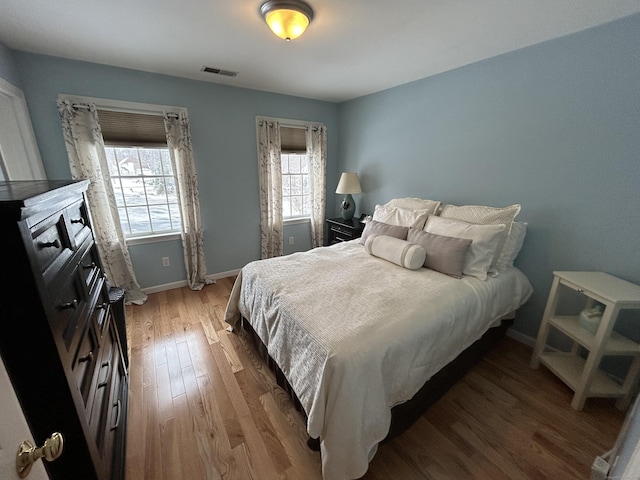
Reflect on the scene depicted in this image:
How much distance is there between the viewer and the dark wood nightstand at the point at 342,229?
3305 mm

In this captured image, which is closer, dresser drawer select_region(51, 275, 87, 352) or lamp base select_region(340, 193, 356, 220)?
dresser drawer select_region(51, 275, 87, 352)

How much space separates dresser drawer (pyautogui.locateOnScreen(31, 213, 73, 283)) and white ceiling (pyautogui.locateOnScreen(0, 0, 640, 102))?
1.39 m

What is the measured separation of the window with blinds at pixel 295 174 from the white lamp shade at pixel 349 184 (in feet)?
2.06

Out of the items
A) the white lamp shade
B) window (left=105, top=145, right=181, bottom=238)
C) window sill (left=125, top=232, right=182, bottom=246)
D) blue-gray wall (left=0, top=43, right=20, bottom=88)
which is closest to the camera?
blue-gray wall (left=0, top=43, right=20, bottom=88)

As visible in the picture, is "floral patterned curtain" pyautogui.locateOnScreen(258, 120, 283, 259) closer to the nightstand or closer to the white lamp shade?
the white lamp shade

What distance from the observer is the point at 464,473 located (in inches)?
48.7

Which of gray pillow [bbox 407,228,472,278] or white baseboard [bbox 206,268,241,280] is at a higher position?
gray pillow [bbox 407,228,472,278]

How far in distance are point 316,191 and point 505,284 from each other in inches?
104

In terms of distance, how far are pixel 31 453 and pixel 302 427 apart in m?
1.27

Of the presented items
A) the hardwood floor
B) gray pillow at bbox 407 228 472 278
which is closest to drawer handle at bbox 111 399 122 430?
the hardwood floor

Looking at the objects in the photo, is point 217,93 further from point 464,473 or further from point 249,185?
point 464,473

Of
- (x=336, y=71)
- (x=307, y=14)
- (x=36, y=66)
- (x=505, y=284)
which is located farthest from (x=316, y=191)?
(x=36, y=66)

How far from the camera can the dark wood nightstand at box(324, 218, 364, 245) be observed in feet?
10.8

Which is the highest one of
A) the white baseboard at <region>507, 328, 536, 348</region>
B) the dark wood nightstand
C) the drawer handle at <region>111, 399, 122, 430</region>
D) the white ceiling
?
the white ceiling
